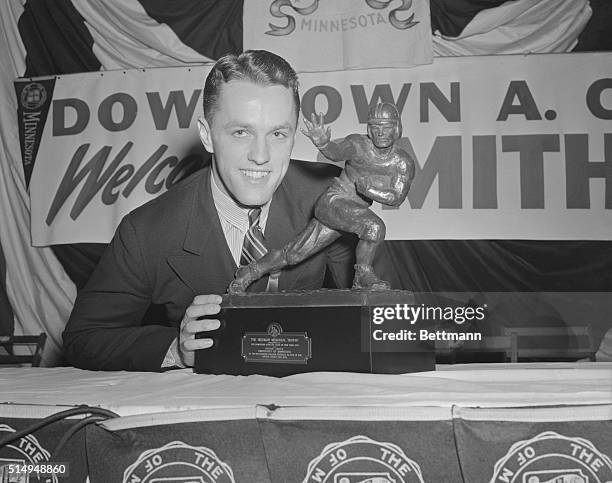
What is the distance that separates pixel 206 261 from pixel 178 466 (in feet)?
1.75

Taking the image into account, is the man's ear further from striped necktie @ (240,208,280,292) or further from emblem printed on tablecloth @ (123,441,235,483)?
emblem printed on tablecloth @ (123,441,235,483)

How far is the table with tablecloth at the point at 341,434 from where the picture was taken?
603mm

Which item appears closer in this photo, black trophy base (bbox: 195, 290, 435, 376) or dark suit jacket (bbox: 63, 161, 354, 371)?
black trophy base (bbox: 195, 290, 435, 376)

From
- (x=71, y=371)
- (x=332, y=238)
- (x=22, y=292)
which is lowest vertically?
(x=71, y=371)

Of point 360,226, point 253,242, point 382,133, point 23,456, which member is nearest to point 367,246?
point 360,226

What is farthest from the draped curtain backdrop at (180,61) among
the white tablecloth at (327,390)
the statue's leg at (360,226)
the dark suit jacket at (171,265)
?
the white tablecloth at (327,390)

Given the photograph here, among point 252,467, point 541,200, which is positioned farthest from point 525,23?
point 252,467

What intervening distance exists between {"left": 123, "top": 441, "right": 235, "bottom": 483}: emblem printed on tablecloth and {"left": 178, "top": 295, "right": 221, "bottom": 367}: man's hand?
0.27m

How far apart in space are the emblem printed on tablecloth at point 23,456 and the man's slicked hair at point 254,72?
0.56m

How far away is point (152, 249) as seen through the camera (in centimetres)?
121

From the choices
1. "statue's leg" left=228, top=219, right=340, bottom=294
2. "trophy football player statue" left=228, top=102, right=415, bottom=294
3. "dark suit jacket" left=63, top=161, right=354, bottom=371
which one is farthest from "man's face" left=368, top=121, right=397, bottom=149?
"dark suit jacket" left=63, top=161, right=354, bottom=371

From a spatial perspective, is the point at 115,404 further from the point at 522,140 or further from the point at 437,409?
the point at 522,140

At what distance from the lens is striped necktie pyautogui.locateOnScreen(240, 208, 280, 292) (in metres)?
1.14

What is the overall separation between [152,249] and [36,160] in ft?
6.00
